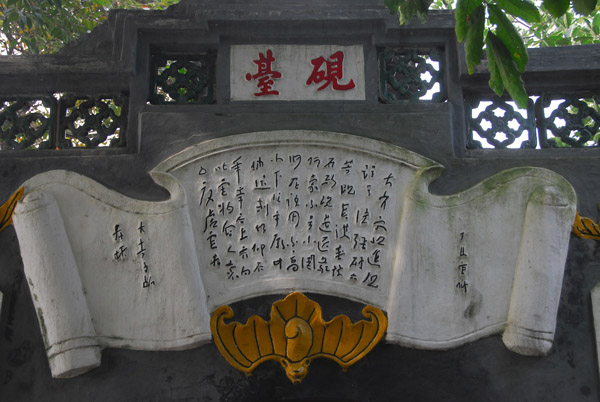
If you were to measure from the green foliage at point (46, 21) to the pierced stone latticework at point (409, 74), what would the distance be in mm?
2872

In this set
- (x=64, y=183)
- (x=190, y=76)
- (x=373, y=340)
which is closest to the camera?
(x=373, y=340)

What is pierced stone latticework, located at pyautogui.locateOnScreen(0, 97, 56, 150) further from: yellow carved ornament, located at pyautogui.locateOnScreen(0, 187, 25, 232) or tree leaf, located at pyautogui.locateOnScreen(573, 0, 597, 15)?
tree leaf, located at pyautogui.locateOnScreen(573, 0, 597, 15)

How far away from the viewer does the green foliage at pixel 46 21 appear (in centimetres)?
643

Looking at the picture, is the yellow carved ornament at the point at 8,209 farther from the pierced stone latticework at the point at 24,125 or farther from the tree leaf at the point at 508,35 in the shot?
the tree leaf at the point at 508,35

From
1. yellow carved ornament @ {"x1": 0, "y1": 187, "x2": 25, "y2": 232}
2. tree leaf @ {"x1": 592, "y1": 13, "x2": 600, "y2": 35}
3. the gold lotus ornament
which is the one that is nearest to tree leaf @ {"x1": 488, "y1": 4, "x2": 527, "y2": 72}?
the gold lotus ornament

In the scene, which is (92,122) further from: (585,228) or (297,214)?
(585,228)

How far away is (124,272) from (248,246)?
27.9 inches

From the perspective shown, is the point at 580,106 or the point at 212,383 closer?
the point at 212,383

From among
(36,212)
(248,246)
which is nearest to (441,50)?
(248,246)

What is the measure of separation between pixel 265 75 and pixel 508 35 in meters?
1.74

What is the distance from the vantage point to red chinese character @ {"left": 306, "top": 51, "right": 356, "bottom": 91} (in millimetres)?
4762

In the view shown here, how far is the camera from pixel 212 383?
4.18 m

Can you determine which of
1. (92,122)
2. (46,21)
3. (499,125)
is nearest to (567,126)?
(499,125)

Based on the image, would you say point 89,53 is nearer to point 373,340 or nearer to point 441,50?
Result: point 441,50
